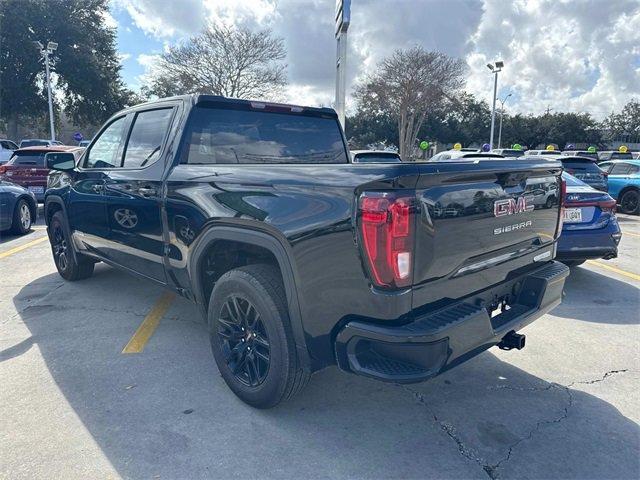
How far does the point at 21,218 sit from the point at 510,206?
900cm

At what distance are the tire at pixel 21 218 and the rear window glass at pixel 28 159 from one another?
282 centimetres

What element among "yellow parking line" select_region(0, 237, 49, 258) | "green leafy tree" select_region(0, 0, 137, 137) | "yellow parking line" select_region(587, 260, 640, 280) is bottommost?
"yellow parking line" select_region(587, 260, 640, 280)

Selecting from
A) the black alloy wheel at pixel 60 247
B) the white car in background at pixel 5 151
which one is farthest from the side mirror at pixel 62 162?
the white car in background at pixel 5 151

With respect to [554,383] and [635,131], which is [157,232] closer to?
[554,383]

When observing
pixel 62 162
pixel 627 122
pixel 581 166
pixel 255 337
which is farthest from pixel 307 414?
pixel 627 122

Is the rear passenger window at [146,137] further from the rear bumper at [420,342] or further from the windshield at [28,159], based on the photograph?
the windshield at [28,159]

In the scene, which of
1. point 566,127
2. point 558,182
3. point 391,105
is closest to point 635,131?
point 566,127

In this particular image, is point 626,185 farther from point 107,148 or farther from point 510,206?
point 107,148

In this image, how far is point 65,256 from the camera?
5.48m

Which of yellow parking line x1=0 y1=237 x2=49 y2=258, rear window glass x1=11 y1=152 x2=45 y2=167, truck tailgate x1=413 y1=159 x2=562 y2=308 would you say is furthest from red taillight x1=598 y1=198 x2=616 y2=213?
rear window glass x1=11 y1=152 x2=45 y2=167

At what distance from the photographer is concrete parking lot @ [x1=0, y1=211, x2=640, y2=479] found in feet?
8.05

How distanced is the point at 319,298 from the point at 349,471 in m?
0.91

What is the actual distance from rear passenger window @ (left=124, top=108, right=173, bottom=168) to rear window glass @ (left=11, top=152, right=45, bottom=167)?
8.84 m

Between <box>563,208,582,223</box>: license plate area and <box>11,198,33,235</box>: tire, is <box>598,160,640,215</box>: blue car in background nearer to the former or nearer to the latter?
<box>563,208,582,223</box>: license plate area
